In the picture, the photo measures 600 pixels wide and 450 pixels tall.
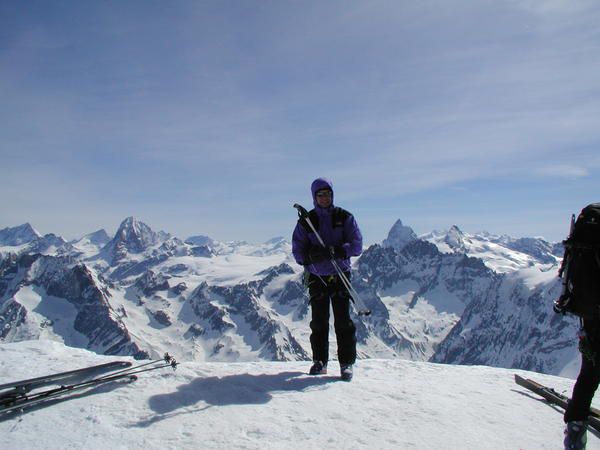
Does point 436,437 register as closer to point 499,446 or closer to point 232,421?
point 499,446

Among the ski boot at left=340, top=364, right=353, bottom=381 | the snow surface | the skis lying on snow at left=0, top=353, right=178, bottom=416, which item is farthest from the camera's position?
the ski boot at left=340, top=364, right=353, bottom=381

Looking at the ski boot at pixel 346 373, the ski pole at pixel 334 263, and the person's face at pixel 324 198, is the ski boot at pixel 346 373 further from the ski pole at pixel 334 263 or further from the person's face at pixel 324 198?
the person's face at pixel 324 198

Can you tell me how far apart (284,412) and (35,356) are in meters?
6.38

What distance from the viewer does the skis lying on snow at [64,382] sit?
7.21 m

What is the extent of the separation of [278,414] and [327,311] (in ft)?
11.2

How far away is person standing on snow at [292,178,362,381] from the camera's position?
10.2m

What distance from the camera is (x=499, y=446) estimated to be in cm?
659

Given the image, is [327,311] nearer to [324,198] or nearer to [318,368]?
[318,368]

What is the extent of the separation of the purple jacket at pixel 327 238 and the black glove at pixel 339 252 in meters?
0.16

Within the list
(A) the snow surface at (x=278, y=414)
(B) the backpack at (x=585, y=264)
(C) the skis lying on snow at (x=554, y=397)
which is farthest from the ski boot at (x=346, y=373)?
(B) the backpack at (x=585, y=264)

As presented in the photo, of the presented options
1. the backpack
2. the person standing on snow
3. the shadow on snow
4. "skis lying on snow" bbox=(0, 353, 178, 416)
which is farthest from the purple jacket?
the backpack

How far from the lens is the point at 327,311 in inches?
412

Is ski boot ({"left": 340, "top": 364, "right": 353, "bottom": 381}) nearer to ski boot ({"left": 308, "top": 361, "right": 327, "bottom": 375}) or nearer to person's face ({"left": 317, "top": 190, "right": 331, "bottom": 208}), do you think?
ski boot ({"left": 308, "top": 361, "right": 327, "bottom": 375})

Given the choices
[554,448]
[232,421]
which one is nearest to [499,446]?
[554,448]
